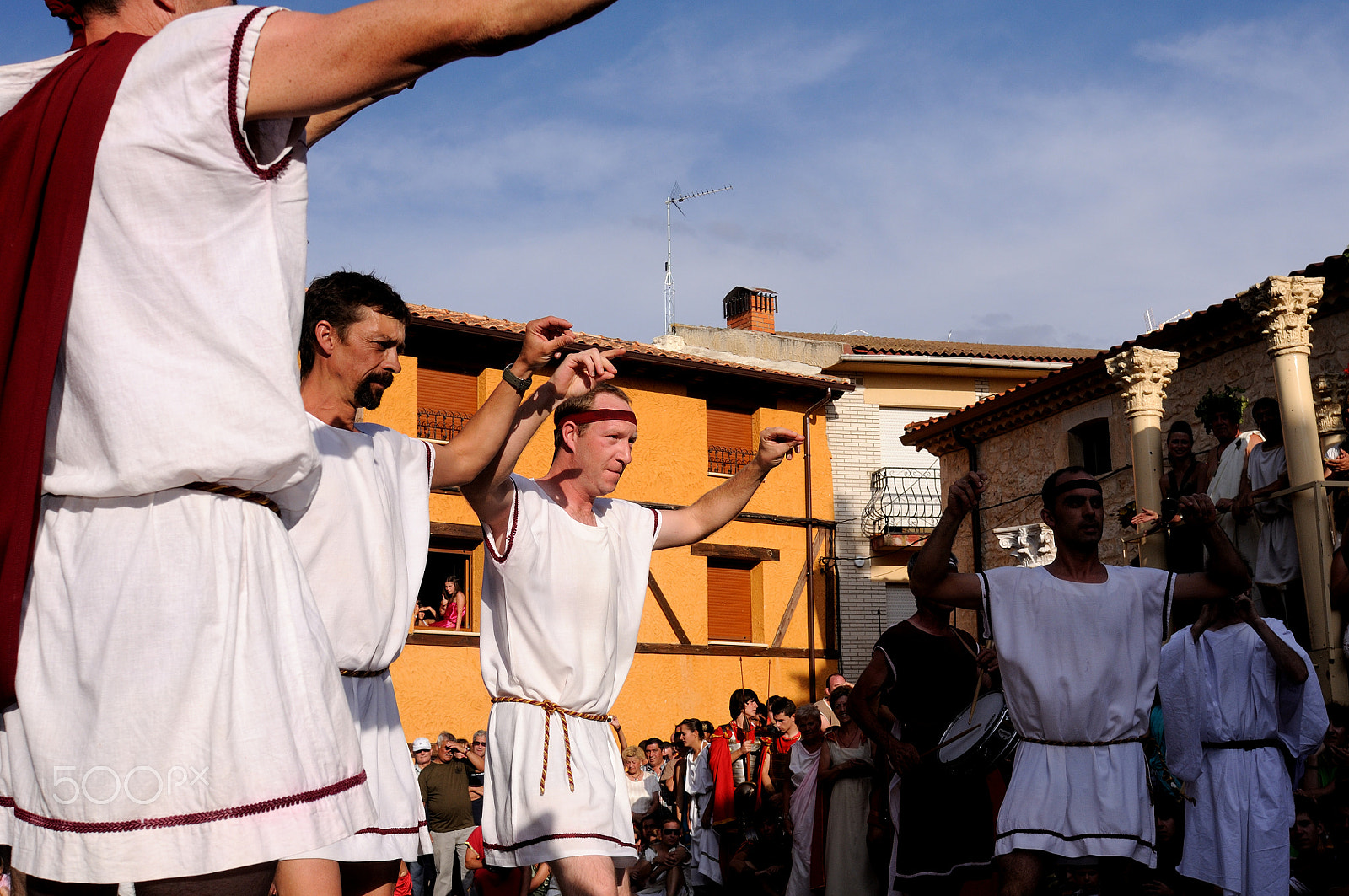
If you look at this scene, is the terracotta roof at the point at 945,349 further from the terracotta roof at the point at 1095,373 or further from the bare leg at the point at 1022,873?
the bare leg at the point at 1022,873

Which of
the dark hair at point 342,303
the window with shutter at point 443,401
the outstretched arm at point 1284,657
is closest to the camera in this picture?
the dark hair at point 342,303

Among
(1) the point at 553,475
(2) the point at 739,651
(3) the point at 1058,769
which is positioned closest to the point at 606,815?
(1) the point at 553,475

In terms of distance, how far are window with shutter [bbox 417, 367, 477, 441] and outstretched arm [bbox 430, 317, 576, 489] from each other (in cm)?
2246

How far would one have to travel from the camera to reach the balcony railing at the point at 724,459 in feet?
97.7

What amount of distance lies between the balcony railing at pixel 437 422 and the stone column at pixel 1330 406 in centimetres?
1579

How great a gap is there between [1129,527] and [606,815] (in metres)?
13.5

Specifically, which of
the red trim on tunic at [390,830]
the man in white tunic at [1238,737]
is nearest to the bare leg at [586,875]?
the red trim on tunic at [390,830]

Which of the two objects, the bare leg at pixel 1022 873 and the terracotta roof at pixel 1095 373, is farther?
the terracotta roof at pixel 1095 373

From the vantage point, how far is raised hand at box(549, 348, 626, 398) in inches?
173

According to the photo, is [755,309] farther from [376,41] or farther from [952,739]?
[376,41]

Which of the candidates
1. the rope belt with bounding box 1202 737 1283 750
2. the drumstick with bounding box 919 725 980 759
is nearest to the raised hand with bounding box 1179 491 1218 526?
the drumstick with bounding box 919 725 980 759

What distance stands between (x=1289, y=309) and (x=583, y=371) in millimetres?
11922

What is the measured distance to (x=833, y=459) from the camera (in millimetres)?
32062

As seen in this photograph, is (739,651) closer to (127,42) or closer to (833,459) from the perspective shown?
(833,459)
